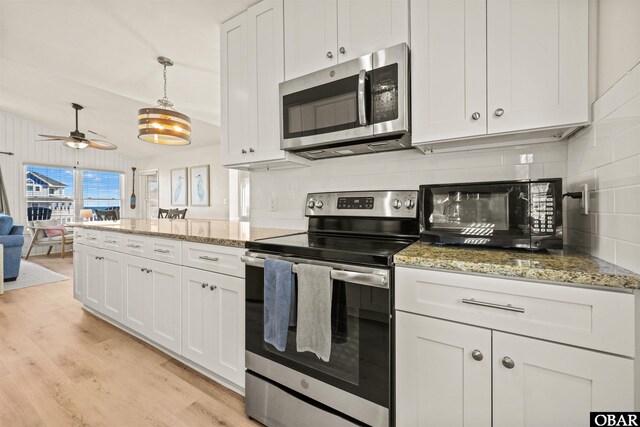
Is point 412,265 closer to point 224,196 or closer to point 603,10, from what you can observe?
point 603,10

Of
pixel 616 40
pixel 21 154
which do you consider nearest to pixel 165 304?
pixel 616 40

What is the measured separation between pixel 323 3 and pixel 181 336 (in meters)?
2.23

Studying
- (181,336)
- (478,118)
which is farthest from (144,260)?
(478,118)

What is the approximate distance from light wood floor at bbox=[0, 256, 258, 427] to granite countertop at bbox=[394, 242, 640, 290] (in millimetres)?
→ 1262

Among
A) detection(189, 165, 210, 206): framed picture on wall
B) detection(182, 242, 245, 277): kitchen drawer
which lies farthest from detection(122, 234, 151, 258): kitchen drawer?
detection(189, 165, 210, 206): framed picture on wall

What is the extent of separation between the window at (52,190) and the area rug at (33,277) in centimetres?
223

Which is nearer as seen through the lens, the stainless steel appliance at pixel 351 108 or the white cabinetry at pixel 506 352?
the white cabinetry at pixel 506 352

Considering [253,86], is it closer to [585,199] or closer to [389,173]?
[389,173]

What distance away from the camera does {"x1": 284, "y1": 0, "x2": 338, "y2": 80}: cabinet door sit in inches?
64.1

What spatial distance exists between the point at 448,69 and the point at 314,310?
3.98ft

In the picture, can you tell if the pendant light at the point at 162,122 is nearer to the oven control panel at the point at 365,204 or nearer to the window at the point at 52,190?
the oven control panel at the point at 365,204

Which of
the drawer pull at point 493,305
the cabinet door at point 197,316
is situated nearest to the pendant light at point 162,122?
the cabinet door at point 197,316

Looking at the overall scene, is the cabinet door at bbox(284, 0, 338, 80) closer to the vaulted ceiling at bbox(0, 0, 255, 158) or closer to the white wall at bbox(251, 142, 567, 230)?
the vaulted ceiling at bbox(0, 0, 255, 158)

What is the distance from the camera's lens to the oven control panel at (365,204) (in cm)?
159
